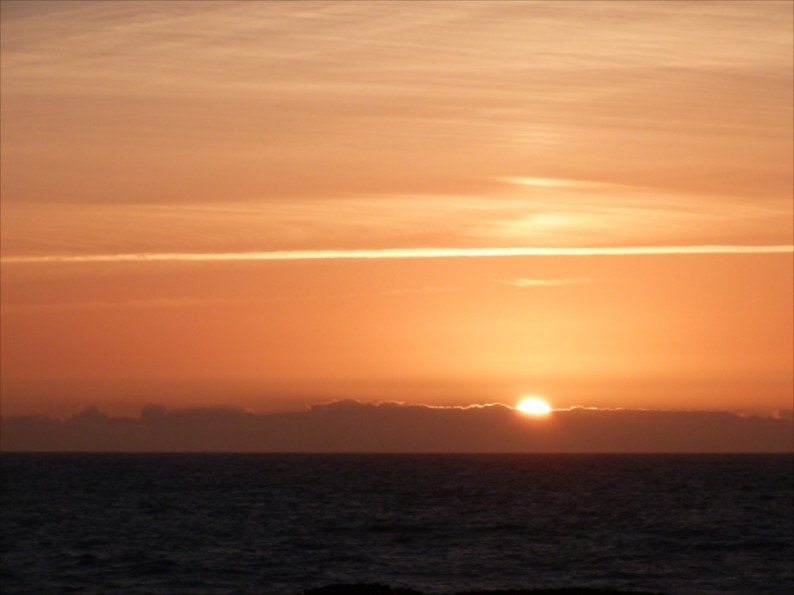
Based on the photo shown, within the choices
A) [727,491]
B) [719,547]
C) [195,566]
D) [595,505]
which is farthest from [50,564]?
[727,491]

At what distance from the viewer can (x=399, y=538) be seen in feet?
244

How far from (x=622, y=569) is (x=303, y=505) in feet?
160

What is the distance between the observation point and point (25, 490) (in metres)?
126

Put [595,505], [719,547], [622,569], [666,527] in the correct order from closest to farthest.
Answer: [622,569], [719,547], [666,527], [595,505]

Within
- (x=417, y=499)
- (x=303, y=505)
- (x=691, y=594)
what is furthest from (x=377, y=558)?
(x=417, y=499)

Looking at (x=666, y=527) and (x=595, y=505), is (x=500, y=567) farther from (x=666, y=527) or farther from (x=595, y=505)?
(x=595, y=505)

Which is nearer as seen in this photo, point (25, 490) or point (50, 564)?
point (50, 564)

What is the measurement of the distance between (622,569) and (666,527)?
77.6 ft

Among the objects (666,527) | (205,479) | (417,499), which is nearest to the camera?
(666,527)

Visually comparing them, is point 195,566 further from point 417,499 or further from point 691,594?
point 417,499

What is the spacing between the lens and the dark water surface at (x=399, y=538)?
55.4 meters

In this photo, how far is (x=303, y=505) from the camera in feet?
344

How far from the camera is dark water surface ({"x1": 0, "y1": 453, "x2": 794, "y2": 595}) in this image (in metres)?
55.4

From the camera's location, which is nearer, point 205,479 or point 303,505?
point 303,505
